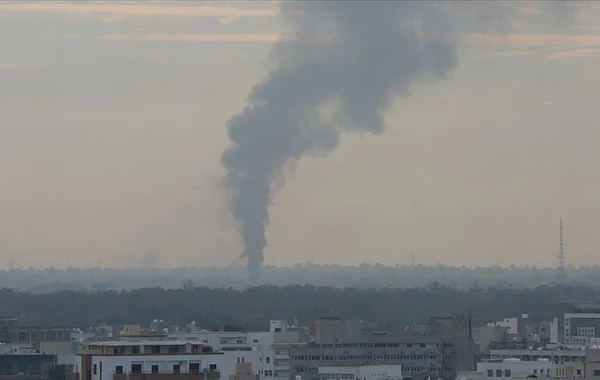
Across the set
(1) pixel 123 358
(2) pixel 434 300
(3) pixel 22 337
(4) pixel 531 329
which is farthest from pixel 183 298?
(1) pixel 123 358

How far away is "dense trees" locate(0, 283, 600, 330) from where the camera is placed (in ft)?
494

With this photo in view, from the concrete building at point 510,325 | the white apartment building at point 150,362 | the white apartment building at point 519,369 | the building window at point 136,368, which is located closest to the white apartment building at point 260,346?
the white apartment building at point 519,369

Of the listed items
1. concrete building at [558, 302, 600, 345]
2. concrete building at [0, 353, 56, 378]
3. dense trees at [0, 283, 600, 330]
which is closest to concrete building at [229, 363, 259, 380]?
concrete building at [0, 353, 56, 378]

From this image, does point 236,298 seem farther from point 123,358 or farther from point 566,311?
point 123,358

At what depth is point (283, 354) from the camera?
103062 millimetres

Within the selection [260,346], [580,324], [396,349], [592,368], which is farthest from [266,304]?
[592,368]

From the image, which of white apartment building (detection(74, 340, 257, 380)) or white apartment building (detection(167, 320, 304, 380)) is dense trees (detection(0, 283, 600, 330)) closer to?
white apartment building (detection(167, 320, 304, 380))

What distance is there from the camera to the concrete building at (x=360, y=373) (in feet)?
289

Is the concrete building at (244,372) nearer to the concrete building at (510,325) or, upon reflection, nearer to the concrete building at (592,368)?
the concrete building at (592,368)

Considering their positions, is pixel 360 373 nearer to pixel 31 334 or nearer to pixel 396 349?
pixel 396 349

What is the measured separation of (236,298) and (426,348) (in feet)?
191

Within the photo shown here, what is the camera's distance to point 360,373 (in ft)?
290

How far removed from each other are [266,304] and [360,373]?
7762cm

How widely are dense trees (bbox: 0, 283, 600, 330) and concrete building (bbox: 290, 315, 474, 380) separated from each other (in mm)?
24118
